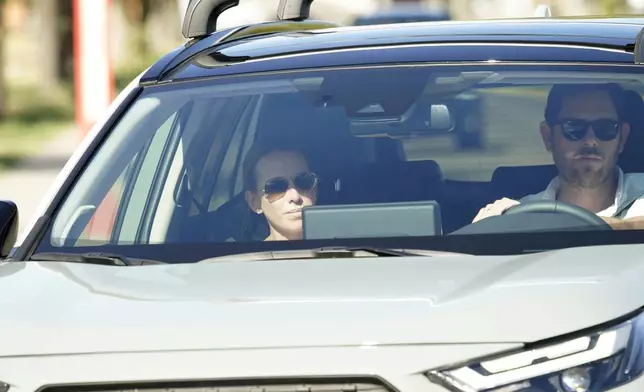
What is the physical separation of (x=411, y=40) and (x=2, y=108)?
24.5m

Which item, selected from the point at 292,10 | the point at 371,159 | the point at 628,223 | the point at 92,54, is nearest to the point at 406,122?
the point at 371,159

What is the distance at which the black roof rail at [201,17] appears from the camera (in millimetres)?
5148

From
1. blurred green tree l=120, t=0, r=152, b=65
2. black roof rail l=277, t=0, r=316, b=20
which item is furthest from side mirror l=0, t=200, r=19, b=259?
blurred green tree l=120, t=0, r=152, b=65

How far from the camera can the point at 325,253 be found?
3840mm

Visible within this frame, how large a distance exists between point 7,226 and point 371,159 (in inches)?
38.6

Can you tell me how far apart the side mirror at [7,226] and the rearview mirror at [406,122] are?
952mm

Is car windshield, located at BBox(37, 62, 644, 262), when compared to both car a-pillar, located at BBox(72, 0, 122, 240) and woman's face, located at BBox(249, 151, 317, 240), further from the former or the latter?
car a-pillar, located at BBox(72, 0, 122, 240)

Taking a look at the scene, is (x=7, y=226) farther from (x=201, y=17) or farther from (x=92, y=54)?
(x=92, y=54)

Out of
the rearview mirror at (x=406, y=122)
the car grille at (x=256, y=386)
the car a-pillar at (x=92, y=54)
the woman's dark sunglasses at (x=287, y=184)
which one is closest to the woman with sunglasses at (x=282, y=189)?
the woman's dark sunglasses at (x=287, y=184)

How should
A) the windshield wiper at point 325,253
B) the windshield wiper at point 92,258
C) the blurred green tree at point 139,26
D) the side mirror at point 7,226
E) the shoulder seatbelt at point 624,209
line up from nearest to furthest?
the windshield wiper at point 325,253 → the windshield wiper at point 92,258 → the side mirror at point 7,226 → the shoulder seatbelt at point 624,209 → the blurred green tree at point 139,26

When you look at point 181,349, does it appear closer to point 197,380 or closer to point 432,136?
point 197,380

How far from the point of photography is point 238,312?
341 centimetres

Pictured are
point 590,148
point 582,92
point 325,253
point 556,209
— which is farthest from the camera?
point 590,148

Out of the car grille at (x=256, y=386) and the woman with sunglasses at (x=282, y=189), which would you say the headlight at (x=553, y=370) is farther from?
the woman with sunglasses at (x=282, y=189)
